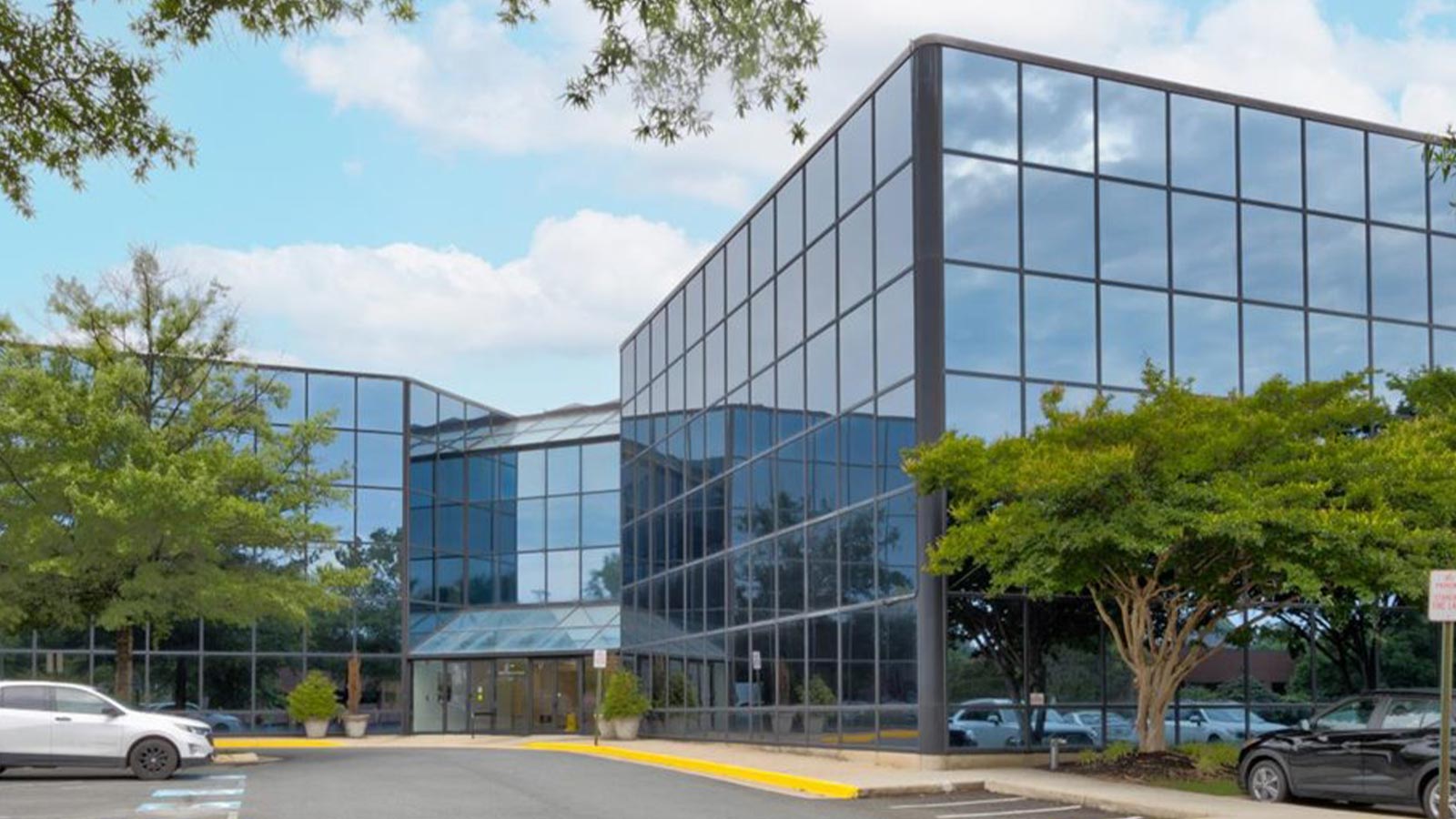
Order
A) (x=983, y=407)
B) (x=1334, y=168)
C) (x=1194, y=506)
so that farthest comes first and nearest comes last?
(x=1334, y=168)
(x=983, y=407)
(x=1194, y=506)

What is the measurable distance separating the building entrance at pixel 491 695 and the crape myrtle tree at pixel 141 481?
16.9 metres

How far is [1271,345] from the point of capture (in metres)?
29.0

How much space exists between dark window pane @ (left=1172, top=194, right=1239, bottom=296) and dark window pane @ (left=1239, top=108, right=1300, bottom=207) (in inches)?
30.2

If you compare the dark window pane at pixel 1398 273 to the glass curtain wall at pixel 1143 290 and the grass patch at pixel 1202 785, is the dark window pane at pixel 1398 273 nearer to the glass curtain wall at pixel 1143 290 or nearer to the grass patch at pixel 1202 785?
the glass curtain wall at pixel 1143 290

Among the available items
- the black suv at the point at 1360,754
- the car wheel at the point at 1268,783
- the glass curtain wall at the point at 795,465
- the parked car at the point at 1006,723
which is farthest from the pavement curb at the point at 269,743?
the black suv at the point at 1360,754

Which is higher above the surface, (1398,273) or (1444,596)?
(1398,273)

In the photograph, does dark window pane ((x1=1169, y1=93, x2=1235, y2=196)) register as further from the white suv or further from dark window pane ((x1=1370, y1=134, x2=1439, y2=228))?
the white suv

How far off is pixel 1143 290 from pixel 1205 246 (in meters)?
1.57

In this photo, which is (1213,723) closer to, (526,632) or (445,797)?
(445,797)

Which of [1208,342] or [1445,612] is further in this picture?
[1208,342]

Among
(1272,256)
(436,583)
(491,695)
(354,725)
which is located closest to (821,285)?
(1272,256)

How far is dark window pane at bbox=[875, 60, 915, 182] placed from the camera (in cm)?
2773

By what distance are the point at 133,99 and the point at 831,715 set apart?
838 inches

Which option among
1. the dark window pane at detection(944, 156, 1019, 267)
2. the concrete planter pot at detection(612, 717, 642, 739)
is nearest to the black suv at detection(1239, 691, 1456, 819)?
the dark window pane at detection(944, 156, 1019, 267)
